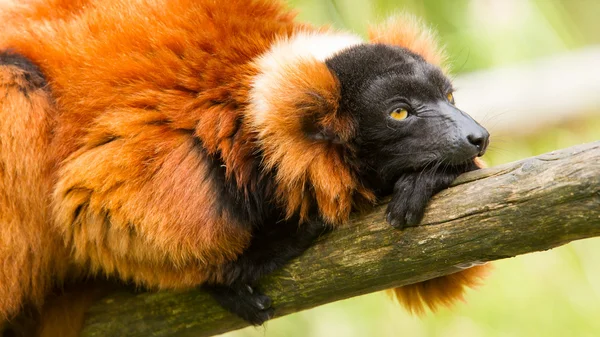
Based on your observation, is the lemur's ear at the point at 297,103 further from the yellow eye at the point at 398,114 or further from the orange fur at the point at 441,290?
the orange fur at the point at 441,290

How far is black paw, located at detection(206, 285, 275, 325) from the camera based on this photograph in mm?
3455

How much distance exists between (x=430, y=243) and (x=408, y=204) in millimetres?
195

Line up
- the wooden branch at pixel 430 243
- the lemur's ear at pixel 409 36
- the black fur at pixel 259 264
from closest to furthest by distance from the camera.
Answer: the wooden branch at pixel 430 243, the black fur at pixel 259 264, the lemur's ear at pixel 409 36

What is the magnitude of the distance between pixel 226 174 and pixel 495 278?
3862mm

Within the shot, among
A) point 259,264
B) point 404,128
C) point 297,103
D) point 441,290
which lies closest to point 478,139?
point 404,128

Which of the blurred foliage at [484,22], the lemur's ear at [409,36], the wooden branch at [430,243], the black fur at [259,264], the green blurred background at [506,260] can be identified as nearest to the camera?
the wooden branch at [430,243]

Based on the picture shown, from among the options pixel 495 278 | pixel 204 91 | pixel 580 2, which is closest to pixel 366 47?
pixel 204 91

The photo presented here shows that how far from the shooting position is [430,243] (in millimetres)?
3082

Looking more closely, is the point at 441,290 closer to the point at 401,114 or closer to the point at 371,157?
the point at 371,157

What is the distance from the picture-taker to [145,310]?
12.1 ft

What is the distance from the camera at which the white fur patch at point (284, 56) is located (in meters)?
3.46

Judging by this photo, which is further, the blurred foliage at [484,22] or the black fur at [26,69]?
the blurred foliage at [484,22]

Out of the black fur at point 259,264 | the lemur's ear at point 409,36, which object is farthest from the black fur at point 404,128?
the black fur at point 259,264

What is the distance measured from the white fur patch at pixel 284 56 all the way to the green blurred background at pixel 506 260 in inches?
77.0
